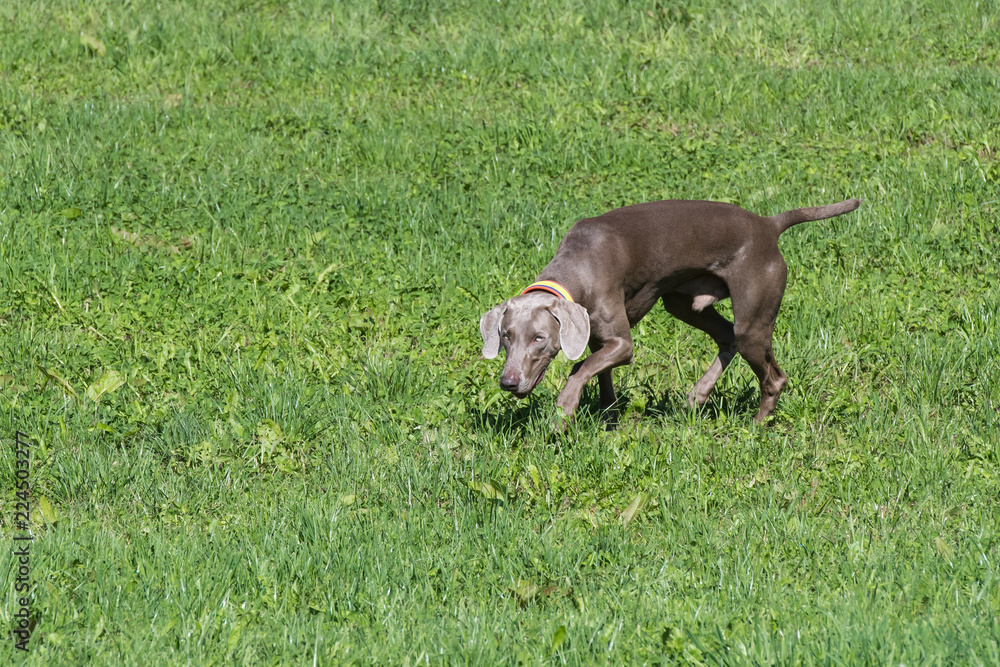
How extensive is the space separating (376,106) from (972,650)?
7.33 m

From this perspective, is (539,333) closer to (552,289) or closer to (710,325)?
(552,289)

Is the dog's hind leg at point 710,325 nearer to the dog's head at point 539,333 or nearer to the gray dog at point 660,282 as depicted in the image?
the gray dog at point 660,282

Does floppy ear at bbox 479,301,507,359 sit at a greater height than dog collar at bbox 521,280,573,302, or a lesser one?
lesser

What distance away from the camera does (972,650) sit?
289 centimetres

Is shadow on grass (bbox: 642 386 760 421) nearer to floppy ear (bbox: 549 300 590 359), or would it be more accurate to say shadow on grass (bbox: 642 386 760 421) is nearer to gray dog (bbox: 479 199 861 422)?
gray dog (bbox: 479 199 861 422)

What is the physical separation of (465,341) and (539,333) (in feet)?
4.57

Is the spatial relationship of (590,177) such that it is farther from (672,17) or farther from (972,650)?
(972,650)

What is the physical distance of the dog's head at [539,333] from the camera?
15.4 ft

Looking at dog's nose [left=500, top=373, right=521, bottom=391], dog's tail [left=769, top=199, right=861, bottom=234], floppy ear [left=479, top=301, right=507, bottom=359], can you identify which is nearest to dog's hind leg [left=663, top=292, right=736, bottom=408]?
dog's tail [left=769, top=199, right=861, bottom=234]

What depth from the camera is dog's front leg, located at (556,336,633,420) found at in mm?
4965

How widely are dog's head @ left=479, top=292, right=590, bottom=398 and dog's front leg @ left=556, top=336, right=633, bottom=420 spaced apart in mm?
240

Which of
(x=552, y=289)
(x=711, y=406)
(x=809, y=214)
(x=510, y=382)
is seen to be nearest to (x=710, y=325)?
(x=711, y=406)

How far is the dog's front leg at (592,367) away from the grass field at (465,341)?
Result: 13 cm

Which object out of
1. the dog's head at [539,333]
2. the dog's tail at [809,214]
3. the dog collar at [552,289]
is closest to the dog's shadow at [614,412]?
the dog's head at [539,333]
